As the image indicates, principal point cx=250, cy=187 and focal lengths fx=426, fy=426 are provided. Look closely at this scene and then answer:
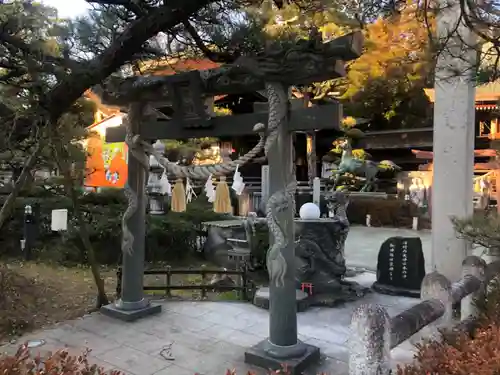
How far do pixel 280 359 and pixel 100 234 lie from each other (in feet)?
24.4

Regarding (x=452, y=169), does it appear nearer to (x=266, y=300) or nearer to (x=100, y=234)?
(x=266, y=300)

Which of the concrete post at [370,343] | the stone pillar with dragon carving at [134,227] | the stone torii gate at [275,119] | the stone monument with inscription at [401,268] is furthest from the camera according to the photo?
the stone monument with inscription at [401,268]

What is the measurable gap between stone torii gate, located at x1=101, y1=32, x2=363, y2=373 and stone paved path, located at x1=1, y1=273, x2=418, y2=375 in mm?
469

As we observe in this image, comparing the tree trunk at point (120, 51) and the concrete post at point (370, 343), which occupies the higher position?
the tree trunk at point (120, 51)

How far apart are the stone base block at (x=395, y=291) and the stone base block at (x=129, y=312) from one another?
14.2ft

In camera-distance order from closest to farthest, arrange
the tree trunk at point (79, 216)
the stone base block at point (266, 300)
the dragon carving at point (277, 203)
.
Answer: the dragon carving at point (277, 203), the tree trunk at point (79, 216), the stone base block at point (266, 300)

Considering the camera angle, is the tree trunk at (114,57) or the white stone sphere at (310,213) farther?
the white stone sphere at (310,213)

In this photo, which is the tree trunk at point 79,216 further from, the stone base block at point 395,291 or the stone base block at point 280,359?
the stone base block at point 395,291

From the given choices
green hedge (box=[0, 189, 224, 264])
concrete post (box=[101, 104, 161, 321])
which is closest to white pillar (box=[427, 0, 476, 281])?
concrete post (box=[101, 104, 161, 321])

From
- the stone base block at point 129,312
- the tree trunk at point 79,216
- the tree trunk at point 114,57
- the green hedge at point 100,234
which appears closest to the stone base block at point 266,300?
the stone base block at point 129,312

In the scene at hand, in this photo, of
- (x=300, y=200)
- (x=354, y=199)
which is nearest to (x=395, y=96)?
(x=354, y=199)

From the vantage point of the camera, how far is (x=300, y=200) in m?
18.6

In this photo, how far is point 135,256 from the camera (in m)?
6.61

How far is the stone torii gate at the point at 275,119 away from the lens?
14.8 feet
